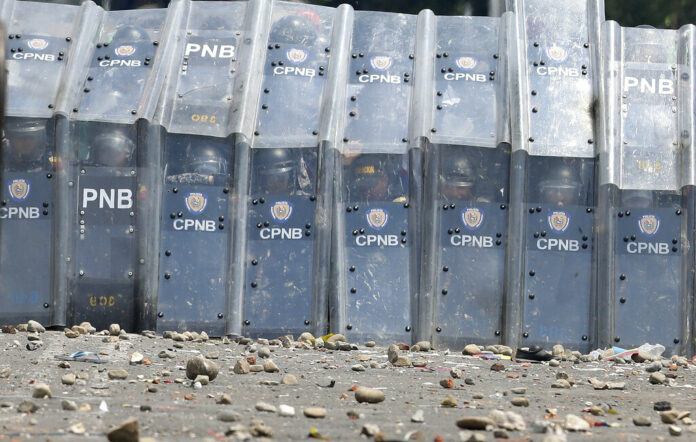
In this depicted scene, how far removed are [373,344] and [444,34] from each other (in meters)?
2.66

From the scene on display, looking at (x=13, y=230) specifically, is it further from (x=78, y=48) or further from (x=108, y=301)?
(x=78, y=48)

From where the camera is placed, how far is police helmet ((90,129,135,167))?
7.72 m

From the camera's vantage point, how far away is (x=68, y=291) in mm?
7645

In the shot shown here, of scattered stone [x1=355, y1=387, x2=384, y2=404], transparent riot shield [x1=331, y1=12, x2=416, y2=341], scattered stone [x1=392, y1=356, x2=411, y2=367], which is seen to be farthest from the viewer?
transparent riot shield [x1=331, y1=12, x2=416, y2=341]

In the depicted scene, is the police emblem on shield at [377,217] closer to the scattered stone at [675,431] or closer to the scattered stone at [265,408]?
the scattered stone at [265,408]

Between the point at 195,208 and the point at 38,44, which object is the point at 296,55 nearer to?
the point at 195,208

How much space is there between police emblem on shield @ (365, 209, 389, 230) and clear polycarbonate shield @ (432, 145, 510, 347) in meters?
0.41

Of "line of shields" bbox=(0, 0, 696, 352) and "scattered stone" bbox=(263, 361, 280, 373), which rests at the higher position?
"line of shields" bbox=(0, 0, 696, 352)

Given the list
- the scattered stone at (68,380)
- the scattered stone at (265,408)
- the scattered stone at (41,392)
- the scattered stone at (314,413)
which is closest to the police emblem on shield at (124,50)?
the scattered stone at (68,380)

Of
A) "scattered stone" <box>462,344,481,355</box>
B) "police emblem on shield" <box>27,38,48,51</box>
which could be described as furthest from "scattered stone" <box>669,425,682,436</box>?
"police emblem on shield" <box>27,38,48,51</box>

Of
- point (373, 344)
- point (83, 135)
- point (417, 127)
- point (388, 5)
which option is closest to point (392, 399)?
point (373, 344)

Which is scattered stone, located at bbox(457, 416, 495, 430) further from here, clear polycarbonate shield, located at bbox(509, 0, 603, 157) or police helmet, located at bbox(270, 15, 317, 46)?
police helmet, located at bbox(270, 15, 317, 46)

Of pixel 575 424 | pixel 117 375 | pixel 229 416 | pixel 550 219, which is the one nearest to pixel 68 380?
pixel 117 375

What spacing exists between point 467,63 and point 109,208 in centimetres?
293
